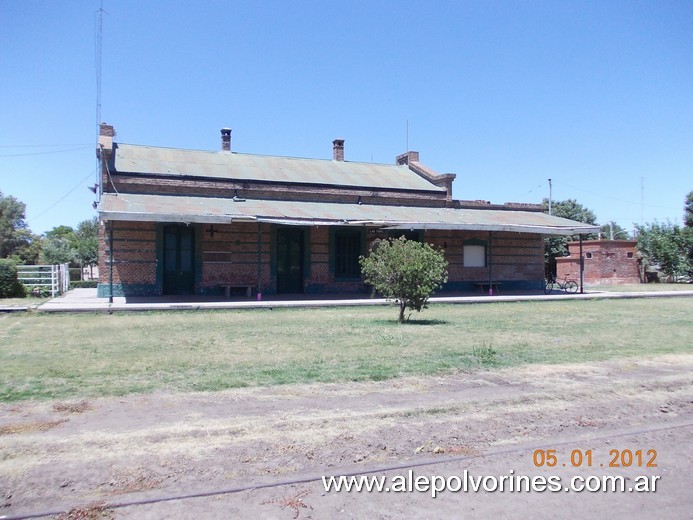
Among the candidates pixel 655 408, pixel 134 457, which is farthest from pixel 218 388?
pixel 655 408

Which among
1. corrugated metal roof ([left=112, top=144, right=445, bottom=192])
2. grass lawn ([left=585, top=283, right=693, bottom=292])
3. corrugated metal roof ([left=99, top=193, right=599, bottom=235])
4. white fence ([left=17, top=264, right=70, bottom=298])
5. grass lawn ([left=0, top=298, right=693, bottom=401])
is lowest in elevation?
grass lawn ([left=0, top=298, right=693, bottom=401])

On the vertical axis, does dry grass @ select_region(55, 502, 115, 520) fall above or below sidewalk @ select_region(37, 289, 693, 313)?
below

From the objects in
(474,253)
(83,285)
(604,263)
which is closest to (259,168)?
(474,253)

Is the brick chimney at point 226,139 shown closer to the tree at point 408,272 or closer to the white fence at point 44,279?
the white fence at point 44,279

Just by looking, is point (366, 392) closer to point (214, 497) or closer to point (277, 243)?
point (214, 497)

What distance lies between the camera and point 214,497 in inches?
152

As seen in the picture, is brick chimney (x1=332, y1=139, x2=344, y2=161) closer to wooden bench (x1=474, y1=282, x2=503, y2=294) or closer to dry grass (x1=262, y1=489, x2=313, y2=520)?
wooden bench (x1=474, y1=282, x2=503, y2=294)

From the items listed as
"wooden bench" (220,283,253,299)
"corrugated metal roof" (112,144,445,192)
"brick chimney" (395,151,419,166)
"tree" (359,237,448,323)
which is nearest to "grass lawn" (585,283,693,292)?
"corrugated metal roof" (112,144,445,192)

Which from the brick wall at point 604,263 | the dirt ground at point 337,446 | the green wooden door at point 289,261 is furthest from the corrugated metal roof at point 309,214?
the dirt ground at point 337,446

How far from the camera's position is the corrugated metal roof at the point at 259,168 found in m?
23.1

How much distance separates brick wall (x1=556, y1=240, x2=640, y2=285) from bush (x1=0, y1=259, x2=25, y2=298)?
27251 mm

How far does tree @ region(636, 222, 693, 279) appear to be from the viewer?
113ft

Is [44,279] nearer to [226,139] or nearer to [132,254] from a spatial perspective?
[132,254]

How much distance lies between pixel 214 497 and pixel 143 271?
17954mm
